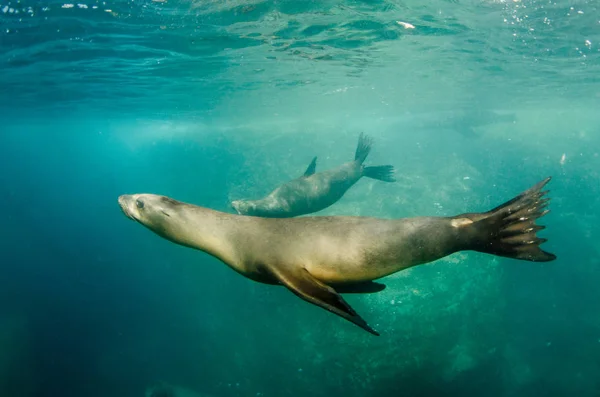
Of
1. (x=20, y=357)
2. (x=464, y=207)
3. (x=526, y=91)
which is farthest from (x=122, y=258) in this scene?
(x=526, y=91)

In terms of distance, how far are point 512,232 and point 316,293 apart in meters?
1.41

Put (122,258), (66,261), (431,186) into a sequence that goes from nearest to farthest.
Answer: (431,186)
(122,258)
(66,261)

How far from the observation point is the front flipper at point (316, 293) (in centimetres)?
180

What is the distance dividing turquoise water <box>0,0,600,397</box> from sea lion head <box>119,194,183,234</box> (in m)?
7.31

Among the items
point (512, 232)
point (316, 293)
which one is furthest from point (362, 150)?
point (316, 293)

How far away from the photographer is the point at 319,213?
14.5 m

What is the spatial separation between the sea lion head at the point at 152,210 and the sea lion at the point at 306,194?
4637 mm

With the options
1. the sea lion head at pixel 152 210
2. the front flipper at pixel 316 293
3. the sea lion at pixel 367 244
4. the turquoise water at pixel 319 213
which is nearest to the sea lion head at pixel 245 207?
the turquoise water at pixel 319 213

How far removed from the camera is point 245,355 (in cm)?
1105

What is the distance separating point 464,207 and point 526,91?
1413 cm

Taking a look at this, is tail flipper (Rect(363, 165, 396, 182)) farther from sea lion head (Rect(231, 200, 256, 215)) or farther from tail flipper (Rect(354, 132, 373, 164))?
sea lion head (Rect(231, 200, 256, 215))

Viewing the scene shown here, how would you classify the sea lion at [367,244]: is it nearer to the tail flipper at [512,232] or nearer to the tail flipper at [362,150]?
the tail flipper at [512,232]

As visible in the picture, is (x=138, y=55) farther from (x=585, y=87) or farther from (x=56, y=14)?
(x=585, y=87)

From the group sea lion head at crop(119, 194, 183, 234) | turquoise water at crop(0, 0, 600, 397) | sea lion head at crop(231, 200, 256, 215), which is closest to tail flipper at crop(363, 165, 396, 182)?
turquoise water at crop(0, 0, 600, 397)
